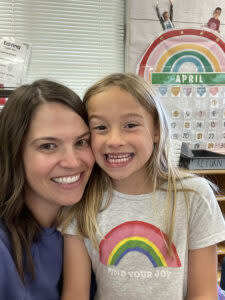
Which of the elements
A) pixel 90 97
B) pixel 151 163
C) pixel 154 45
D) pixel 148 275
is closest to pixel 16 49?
pixel 154 45

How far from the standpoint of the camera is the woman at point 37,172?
854 millimetres

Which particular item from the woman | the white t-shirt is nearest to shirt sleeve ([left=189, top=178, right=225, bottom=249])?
the white t-shirt

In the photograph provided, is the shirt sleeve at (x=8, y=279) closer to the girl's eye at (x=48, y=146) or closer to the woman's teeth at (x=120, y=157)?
the girl's eye at (x=48, y=146)

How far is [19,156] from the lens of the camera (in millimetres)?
901

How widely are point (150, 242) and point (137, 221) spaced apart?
83 mm

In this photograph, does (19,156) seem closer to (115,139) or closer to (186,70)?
(115,139)

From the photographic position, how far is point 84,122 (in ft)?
3.04

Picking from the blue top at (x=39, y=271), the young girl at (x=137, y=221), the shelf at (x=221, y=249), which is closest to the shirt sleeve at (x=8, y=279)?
the blue top at (x=39, y=271)

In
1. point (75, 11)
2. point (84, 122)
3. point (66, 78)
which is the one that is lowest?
point (84, 122)

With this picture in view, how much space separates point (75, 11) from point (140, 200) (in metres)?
1.95

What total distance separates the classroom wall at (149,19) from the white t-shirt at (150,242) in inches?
66.4

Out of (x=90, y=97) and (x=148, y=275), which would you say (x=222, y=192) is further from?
(x=90, y=97)

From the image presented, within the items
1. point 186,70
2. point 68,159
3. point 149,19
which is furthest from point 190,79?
point 68,159

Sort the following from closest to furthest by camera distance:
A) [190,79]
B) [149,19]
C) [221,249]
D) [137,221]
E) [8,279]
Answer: [8,279] < [137,221] < [221,249] < [149,19] < [190,79]
